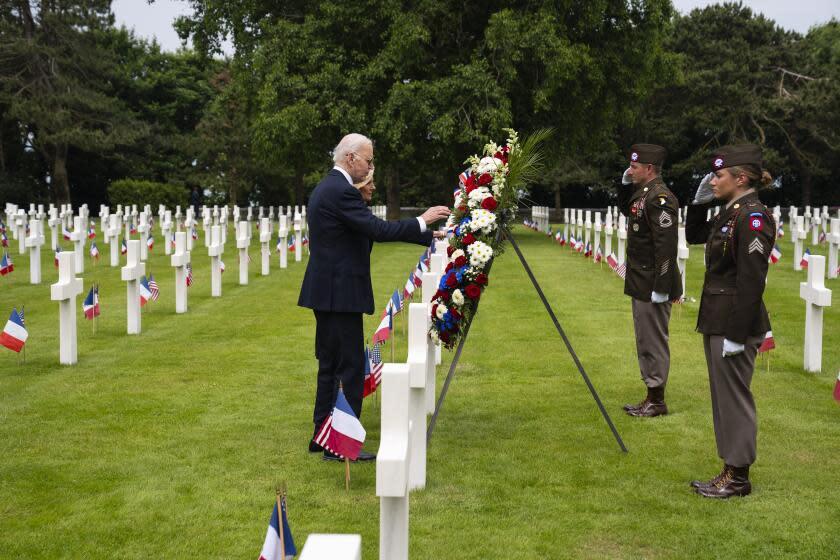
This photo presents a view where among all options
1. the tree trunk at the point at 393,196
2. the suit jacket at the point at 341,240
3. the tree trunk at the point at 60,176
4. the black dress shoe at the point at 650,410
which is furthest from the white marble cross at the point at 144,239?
the tree trunk at the point at 60,176

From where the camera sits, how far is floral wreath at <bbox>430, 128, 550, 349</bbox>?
6703mm

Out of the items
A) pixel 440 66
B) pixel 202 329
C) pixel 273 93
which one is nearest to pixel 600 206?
pixel 440 66

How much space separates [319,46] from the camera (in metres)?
29.4

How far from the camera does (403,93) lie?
27688mm

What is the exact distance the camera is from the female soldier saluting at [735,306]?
574cm

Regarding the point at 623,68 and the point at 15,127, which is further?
the point at 15,127

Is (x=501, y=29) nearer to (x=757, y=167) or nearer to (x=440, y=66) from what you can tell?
(x=440, y=66)

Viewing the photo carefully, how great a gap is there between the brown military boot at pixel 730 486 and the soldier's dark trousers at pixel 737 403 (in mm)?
73

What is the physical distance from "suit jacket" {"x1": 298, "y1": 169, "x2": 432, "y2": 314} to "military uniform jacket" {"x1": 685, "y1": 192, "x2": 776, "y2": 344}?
1858 millimetres

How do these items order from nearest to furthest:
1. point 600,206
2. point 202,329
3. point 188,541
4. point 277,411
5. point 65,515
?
point 188,541 < point 65,515 < point 277,411 < point 202,329 < point 600,206

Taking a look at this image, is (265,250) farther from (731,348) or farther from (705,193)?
(731,348)

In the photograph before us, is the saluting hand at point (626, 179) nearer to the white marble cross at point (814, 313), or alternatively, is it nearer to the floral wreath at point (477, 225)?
the floral wreath at point (477, 225)

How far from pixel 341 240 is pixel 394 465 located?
310 cm

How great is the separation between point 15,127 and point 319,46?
3002 cm
